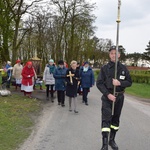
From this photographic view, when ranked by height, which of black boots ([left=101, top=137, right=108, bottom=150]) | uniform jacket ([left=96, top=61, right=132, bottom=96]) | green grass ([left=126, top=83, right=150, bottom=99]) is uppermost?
uniform jacket ([left=96, top=61, right=132, bottom=96])

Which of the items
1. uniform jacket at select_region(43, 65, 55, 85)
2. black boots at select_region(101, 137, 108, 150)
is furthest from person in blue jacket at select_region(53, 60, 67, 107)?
black boots at select_region(101, 137, 108, 150)

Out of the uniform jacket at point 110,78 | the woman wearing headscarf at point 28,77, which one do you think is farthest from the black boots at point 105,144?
the woman wearing headscarf at point 28,77

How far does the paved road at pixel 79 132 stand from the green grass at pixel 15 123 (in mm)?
214

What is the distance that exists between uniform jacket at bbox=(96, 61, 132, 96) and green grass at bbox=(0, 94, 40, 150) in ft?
6.89

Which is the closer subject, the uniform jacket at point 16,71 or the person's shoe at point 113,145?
the person's shoe at point 113,145

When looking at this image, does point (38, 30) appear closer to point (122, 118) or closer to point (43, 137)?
point (122, 118)

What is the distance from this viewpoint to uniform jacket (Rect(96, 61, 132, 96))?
5.25 m

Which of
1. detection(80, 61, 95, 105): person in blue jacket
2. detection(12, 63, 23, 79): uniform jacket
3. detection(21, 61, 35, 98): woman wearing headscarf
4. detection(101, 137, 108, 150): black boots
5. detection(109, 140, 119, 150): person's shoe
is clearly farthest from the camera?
detection(12, 63, 23, 79): uniform jacket

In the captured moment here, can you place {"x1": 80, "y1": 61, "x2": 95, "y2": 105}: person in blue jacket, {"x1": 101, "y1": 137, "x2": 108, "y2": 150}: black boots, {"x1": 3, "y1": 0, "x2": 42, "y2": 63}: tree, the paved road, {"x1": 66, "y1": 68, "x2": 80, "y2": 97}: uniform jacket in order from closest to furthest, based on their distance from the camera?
{"x1": 101, "y1": 137, "x2": 108, "y2": 150}: black boots, the paved road, {"x1": 66, "y1": 68, "x2": 80, "y2": 97}: uniform jacket, {"x1": 80, "y1": 61, "x2": 95, "y2": 105}: person in blue jacket, {"x1": 3, "y1": 0, "x2": 42, "y2": 63}: tree

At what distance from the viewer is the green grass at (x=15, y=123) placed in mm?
5621

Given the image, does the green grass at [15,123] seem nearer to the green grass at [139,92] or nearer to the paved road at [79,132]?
the paved road at [79,132]

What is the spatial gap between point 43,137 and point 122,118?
3288mm

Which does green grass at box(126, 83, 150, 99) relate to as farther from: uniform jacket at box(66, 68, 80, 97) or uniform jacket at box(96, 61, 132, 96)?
uniform jacket at box(96, 61, 132, 96)

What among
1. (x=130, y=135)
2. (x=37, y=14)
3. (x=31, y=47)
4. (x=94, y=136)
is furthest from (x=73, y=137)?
(x=31, y=47)
